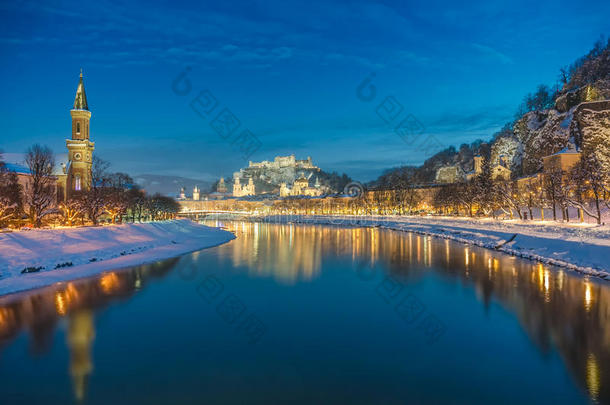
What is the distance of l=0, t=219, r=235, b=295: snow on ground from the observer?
1964 centimetres

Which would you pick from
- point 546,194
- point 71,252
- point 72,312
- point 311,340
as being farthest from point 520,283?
point 546,194

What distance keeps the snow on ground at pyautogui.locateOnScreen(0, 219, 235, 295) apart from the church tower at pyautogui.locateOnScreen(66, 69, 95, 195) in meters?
48.6

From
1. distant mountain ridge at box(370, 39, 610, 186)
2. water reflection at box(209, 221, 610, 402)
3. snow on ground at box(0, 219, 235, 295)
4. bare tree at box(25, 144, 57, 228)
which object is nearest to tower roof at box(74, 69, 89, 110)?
bare tree at box(25, 144, 57, 228)

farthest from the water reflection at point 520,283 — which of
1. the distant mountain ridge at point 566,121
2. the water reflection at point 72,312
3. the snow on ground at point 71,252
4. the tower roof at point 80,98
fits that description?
the tower roof at point 80,98

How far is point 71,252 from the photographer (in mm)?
25328

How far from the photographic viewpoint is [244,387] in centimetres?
837

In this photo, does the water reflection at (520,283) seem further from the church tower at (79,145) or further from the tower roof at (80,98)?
the tower roof at (80,98)

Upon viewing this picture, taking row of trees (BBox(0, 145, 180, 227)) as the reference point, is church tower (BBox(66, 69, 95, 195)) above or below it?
above

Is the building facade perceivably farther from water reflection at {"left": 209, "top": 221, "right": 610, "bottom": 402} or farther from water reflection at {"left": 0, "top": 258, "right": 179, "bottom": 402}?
water reflection at {"left": 0, "top": 258, "right": 179, "bottom": 402}

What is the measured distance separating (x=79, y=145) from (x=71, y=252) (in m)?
61.2

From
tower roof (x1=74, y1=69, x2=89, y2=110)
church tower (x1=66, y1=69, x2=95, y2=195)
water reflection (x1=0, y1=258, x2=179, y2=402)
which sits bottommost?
water reflection (x1=0, y1=258, x2=179, y2=402)

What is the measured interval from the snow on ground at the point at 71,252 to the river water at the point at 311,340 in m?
2.06

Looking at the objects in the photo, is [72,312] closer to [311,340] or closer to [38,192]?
[311,340]

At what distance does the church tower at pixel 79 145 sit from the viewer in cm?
7738
